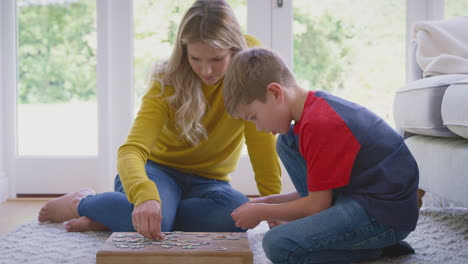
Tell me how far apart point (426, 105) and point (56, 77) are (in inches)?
63.9

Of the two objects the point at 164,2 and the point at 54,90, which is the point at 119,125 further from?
the point at 164,2

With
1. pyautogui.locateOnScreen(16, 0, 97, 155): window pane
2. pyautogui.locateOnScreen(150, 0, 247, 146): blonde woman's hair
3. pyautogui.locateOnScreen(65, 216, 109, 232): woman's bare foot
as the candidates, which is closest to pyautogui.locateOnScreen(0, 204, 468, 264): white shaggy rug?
pyautogui.locateOnScreen(65, 216, 109, 232): woman's bare foot

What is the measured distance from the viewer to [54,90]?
2.37 metres

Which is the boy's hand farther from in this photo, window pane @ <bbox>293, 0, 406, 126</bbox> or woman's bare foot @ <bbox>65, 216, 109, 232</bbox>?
window pane @ <bbox>293, 0, 406, 126</bbox>

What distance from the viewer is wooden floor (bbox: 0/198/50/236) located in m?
1.73

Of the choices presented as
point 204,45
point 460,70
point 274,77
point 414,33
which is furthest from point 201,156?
point 414,33

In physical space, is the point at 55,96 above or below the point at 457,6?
below

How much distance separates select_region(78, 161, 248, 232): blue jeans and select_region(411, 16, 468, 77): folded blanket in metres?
0.85

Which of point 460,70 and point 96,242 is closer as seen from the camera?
point 96,242

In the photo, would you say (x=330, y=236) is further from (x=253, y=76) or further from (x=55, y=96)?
(x=55, y=96)

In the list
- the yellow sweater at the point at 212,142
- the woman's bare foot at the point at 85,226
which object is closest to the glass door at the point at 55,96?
the woman's bare foot at the point at 85,226

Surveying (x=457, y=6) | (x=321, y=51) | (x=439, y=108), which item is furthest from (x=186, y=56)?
(x=457, y=6)

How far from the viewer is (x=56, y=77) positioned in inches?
93.2

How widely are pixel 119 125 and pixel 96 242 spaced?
1.03 metres
